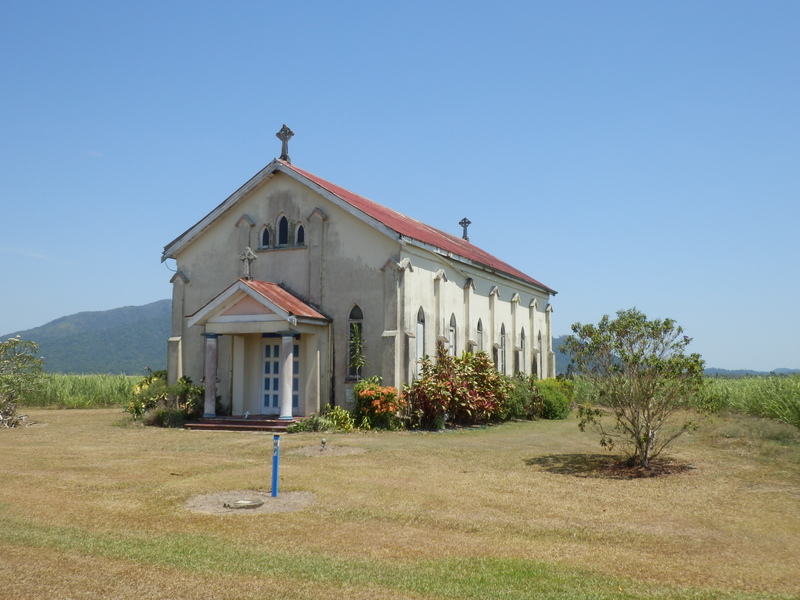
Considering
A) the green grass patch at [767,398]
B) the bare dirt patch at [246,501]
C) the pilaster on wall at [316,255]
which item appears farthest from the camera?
the pilaster on wall at [316,255]

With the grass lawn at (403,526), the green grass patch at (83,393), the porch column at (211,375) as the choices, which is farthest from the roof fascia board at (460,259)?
the green grass patch at (83,393)

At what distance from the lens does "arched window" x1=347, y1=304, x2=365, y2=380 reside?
22.5 metres

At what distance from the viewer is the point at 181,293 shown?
2561cm

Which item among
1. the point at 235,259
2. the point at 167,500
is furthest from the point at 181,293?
the point at 167,500

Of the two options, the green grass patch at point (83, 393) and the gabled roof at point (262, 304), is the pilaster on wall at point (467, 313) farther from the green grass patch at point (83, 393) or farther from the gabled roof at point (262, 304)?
the green grass patch at point (83, 393)

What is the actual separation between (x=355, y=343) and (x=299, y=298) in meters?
2.53

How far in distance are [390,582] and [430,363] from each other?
1623 cm

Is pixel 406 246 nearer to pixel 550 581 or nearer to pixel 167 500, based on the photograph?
pixel 167 500

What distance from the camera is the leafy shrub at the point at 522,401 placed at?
2588 centimetres

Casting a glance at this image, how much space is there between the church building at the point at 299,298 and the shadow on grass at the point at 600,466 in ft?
24.4

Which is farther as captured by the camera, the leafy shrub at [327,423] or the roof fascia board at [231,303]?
the roof fascia board at [231,303]

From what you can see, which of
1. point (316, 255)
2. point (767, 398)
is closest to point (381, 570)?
point (316, 255)

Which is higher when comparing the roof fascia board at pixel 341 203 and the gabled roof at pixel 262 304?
the roof fascia board at pixel 341 203

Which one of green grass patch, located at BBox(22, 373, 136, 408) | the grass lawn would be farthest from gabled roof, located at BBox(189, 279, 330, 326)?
green grass patch, located at BBox(22, 373, 136, 408)
